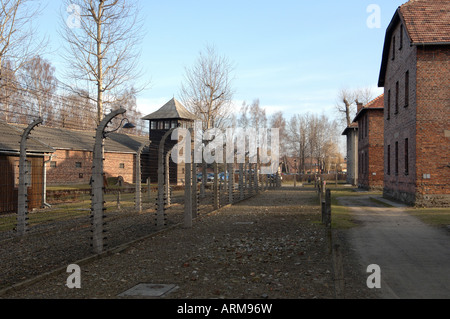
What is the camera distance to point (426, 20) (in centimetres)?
1944

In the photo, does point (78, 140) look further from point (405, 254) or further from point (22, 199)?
point (405, 254)

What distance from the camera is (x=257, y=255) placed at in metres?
8.50

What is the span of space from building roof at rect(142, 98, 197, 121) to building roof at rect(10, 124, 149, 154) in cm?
377

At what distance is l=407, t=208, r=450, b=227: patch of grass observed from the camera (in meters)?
13.2

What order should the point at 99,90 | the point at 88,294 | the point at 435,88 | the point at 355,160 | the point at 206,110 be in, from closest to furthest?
1. the point at 88,294
2. the point at 435,88
3. the point at 99,90
4. the point at 206,110
5. the point at 355,160

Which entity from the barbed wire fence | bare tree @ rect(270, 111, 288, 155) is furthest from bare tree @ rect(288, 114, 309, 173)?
the barbed wire fence

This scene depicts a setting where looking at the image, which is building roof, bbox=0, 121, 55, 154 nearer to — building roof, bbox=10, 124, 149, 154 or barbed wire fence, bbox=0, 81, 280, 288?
barbed wire fence, bbox=0, 81, 280, 288

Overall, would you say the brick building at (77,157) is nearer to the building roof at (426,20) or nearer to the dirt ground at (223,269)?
the building roof at (426,20)

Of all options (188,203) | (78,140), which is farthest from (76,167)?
(188,203)

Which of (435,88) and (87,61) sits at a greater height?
(87,61)

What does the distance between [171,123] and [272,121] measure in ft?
80.6

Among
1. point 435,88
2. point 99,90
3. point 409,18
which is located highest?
point 409,18
